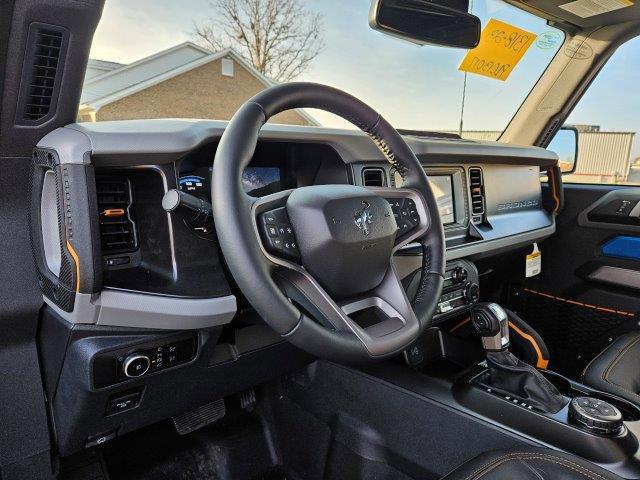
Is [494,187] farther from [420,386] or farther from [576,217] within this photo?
[420,386]

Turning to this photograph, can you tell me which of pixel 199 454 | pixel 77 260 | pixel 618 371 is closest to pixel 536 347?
pixel 618 371

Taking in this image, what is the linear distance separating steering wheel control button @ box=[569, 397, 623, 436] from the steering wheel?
51cm

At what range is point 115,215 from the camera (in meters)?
1.11

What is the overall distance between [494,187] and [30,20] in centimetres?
183

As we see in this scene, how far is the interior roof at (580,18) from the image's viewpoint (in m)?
2.21

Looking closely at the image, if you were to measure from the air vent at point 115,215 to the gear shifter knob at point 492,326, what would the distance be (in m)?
1.04

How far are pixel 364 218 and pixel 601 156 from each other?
2.24m

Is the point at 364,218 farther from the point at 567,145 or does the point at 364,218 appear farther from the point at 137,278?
the point at 567,145

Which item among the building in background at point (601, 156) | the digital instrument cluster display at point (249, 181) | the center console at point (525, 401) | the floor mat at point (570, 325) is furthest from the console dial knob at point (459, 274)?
the building in background at point (601, 156)

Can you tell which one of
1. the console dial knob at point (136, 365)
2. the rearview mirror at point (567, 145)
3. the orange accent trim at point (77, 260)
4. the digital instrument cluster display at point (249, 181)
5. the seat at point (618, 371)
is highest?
the rearview mirror at point (567, 145)

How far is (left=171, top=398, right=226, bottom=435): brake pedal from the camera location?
176 centimetres

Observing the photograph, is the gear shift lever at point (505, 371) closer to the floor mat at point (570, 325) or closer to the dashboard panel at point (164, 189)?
the dashboard panel at point (164, 189)

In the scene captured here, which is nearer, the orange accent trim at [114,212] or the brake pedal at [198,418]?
the orange accent trim at [114,212]

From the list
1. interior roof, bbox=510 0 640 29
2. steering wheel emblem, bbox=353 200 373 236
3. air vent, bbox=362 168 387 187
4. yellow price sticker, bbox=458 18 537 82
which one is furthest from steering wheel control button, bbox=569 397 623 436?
interior roof, bbox=510 0 640 29
